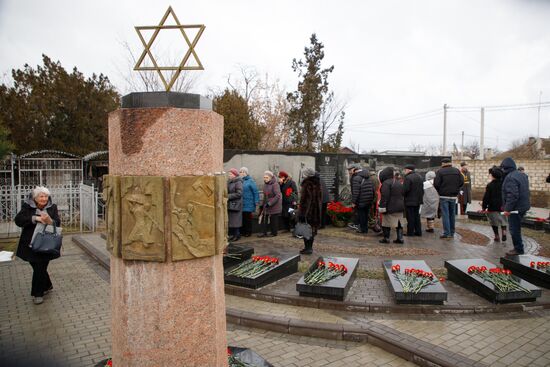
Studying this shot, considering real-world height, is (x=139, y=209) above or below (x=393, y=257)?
above

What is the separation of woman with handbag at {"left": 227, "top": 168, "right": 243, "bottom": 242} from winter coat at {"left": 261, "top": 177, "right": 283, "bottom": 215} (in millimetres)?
811

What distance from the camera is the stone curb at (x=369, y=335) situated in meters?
4.26

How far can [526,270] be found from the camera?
6617mm

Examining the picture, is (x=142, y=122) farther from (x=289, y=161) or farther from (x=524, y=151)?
(x=524, y=151)

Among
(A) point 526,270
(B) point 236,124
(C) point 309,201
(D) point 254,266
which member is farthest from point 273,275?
(B) point 236,124

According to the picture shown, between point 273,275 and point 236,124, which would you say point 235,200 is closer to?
point 273,275

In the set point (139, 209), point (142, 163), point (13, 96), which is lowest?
point (139, 209)

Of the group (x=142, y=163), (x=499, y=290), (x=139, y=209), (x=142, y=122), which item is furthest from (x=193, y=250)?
(x=499, y=290)

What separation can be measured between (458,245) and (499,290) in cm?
464

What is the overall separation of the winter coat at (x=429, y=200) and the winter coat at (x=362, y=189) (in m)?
1.47

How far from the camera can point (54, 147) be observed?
2036 cm

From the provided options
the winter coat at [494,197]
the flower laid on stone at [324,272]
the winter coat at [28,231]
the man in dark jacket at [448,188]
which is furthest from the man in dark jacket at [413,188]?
the winter coat at [28,231]

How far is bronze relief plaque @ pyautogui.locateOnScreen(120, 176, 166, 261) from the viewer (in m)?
3.00

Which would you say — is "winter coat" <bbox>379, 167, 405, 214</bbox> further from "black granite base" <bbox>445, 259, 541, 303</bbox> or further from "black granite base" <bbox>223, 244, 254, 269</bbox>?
"black granite base" <bbox>223, 244, 254, 269</bbox>
